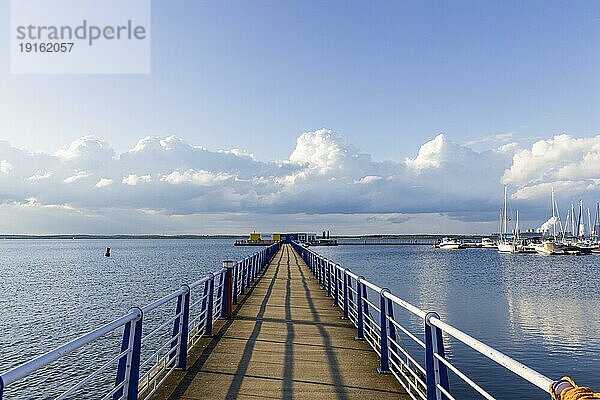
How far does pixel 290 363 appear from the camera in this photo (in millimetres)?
7484

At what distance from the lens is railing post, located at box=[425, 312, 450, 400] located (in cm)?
475

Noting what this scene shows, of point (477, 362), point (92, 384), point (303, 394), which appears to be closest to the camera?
point (303, 394)

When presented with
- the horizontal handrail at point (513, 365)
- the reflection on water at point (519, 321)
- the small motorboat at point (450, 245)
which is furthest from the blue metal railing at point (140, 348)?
the small motorboat at point (450, 245)

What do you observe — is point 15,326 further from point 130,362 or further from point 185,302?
point 130,362

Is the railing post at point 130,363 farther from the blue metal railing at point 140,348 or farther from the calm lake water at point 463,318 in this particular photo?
the calm lake water at point 463,318

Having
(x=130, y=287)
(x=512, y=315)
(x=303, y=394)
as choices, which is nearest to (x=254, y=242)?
(x=130, y=287)

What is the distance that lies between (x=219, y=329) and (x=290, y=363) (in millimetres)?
2947

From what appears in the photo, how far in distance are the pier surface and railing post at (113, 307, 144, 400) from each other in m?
0.70

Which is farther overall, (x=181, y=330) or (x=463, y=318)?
(x=463, y=318)

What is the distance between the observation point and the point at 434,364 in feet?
15.9

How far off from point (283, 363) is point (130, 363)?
2.71 meters

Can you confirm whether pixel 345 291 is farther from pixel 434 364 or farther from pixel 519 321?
pixel 519 321

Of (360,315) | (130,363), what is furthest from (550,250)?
(130,363)

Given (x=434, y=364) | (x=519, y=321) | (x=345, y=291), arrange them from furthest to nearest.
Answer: (x=519, y=321) → (x=345, y=291) → (x=434, y=364)
